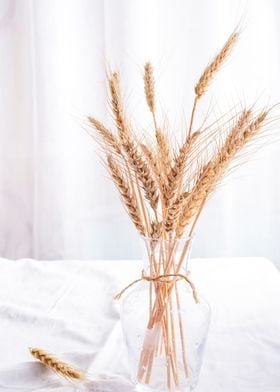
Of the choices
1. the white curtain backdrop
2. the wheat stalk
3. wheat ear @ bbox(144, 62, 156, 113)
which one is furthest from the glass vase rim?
the white curtain backdrop

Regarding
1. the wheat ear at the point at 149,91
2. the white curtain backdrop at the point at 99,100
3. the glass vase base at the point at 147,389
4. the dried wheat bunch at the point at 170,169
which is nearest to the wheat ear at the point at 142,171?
the dried wheat bunch at the point at 170,169

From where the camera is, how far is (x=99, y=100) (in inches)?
85.5

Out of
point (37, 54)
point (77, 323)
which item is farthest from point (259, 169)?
point (77, 323)

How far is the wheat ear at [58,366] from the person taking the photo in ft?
2.83

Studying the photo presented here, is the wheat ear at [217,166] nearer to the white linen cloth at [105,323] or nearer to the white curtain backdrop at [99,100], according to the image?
the white linen cloth at [105,323]

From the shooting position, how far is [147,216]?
86cm

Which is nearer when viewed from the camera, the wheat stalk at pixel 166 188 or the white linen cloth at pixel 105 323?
the wheat stalk at pixel 166 188

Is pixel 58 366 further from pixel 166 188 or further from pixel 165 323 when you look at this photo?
pixel 166 188

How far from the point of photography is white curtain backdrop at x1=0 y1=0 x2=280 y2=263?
2.07 m

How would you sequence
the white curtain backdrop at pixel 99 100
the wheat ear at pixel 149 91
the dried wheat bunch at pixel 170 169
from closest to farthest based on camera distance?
the dried wheat bunch at pixel 170 169 < the wheat ear at pixel 149 91 < the white curtain backdrop at pixel 99 100

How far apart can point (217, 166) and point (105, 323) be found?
0.52 metres

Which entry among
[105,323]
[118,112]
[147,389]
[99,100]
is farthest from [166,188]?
[99,100]

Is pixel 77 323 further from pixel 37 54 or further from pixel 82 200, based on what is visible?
pixel 37 54

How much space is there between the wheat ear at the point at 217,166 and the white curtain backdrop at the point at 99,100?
123 centimetres
